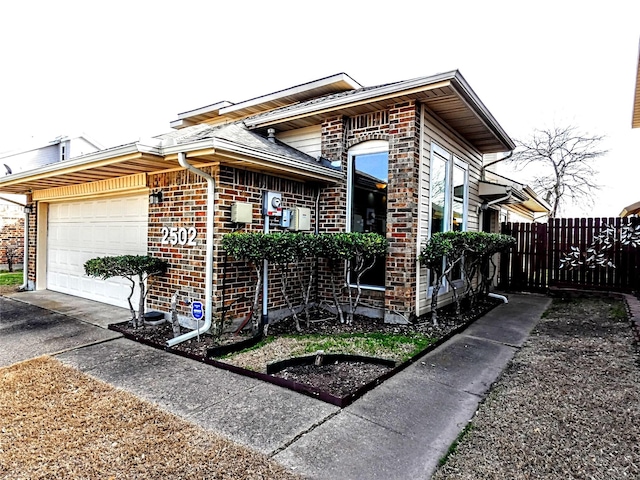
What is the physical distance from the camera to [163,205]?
5.58m

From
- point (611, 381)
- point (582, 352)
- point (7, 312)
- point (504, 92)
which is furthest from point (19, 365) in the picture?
point (504, 92)

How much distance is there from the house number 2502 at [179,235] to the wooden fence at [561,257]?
27.9 feet

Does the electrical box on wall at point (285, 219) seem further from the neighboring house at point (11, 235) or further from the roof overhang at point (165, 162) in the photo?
the neighboring house at point (11, 235)

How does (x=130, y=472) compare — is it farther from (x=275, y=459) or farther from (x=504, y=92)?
(x=504, y=92)

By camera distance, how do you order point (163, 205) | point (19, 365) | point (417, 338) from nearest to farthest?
point (19, 365), point (417, 338), point (163, 205)

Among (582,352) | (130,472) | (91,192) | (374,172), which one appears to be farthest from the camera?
(91,192)

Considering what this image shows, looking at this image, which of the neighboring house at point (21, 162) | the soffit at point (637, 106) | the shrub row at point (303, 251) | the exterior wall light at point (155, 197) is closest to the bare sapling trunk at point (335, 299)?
the shrub row at point (303, 251)

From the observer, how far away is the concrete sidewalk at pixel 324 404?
7.86 feet

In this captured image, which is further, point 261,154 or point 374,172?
point 374,172

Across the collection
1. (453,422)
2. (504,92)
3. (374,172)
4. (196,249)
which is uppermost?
(504,92)

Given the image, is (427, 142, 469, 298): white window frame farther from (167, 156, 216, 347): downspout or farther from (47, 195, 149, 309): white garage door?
A: (47, 195, 149, 309): white garage door

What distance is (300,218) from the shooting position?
5.85 m

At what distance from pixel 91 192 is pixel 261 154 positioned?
4.29m

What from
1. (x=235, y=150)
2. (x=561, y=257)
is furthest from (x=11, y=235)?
(x=561, y=257)
